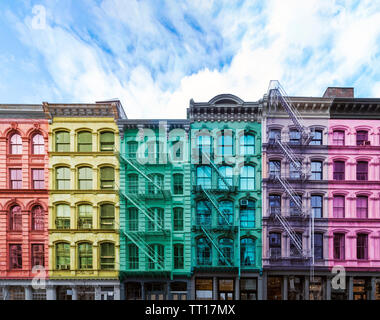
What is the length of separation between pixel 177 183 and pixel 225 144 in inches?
144

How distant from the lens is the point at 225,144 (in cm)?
1266

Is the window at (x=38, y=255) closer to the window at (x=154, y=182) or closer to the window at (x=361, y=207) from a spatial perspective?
the window at (x=154, y=182)

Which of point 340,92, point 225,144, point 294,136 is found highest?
point 340,92

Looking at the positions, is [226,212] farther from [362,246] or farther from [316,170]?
[362,246]

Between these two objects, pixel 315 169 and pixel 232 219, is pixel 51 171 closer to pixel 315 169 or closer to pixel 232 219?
pixel 232 219

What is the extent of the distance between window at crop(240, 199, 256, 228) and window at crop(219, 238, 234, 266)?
124 cm

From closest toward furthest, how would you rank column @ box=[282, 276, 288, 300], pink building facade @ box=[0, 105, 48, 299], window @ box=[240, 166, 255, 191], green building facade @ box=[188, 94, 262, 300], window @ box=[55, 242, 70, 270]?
pink building facade @ box=[0, 105, 48, 299] → window @ box=[55, 242, 70, 270] → column @ box=[282, 276, 288, 300] → green building facade @ box=[188, 94, 262, 300] → window @ box=[240, 166, 255, 191]

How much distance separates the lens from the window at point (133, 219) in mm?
12289

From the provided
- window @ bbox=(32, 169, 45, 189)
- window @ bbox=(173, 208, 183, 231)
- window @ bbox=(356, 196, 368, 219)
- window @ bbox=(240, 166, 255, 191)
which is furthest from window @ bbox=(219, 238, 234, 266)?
window @ bbox=(32, 169, 45, 189)

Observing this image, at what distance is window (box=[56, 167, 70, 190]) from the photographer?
480 inches

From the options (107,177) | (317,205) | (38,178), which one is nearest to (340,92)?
(317,205)

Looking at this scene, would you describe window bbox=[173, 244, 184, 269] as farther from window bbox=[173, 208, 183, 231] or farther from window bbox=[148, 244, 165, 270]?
window bbox=[173, 208, 183, 231]

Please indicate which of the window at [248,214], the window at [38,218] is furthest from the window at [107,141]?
the window at [248,214]

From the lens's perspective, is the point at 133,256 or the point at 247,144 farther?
the point at 247,144
